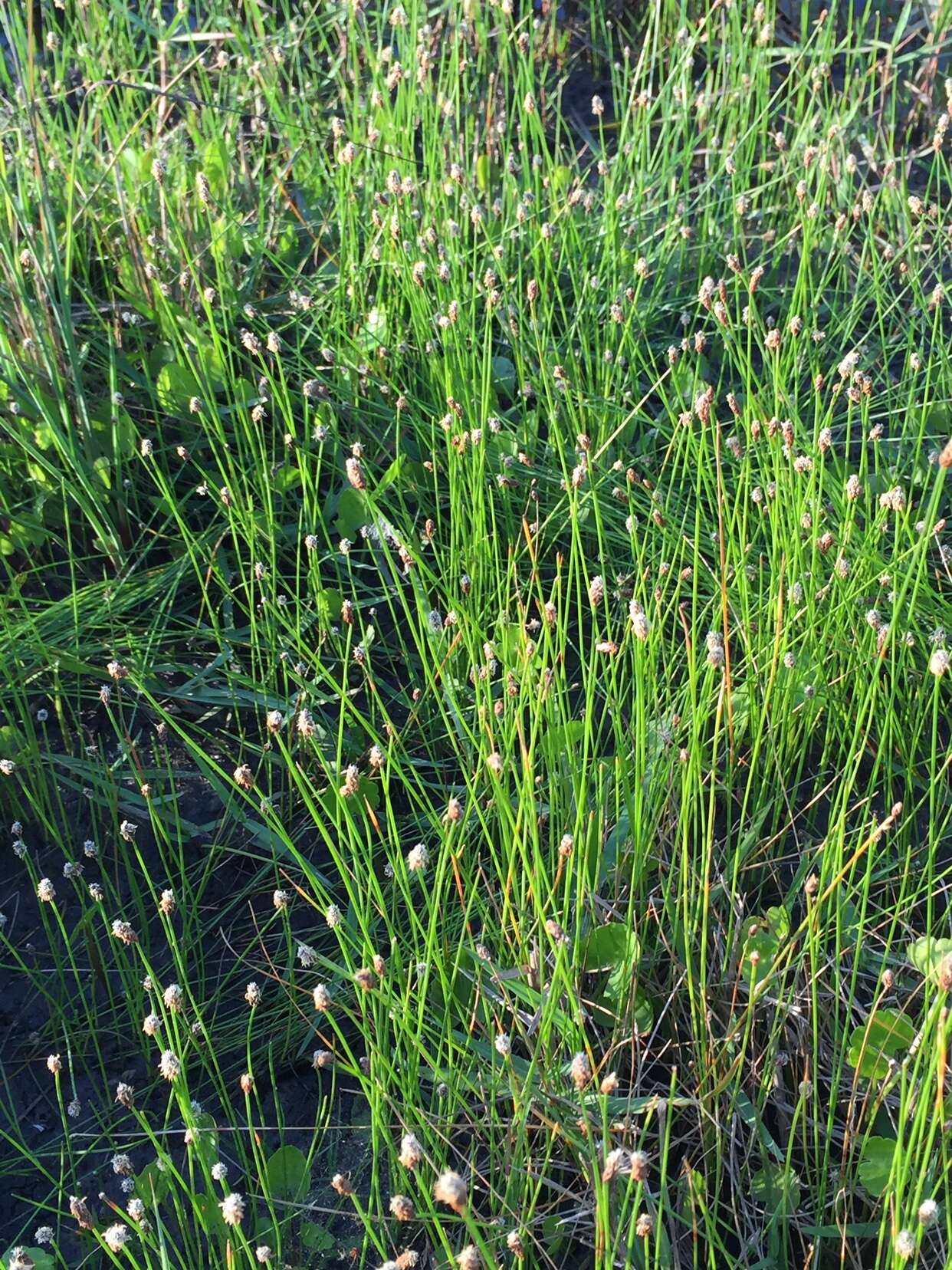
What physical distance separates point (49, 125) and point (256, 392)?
871 mm

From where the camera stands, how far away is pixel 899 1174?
117cm

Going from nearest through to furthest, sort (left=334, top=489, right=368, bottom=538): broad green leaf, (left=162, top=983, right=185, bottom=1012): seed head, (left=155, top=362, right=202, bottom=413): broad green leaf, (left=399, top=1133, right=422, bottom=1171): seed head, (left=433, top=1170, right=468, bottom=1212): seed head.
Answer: (left=433, top=1170, right=468, bottom=1212): seed head < (left=399, top=1133, right=422, bottom=1171): seed head < (left=162, top=983, right=185, bottom=1012): seed head < (left=334, top=489, right=368, bottom=538): broad green leaf < (left=155, top=362, right=202, bottom=413): broad green leaf

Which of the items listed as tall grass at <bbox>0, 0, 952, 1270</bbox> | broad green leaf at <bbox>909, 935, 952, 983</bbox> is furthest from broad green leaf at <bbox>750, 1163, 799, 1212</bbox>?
broad green leaf at <bbox>909, 935, 952, 983</bbox>

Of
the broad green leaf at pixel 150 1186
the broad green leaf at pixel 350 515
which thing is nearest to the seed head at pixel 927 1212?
the broad green leaf at pixel 150 1186

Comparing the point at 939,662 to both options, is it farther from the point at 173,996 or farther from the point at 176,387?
the point at 176,387

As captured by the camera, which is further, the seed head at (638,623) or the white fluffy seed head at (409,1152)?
the seed head at (638,623)

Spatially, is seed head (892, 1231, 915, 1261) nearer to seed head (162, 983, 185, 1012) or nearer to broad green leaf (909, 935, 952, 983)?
broad green leaf (909, 935, 952, 983)

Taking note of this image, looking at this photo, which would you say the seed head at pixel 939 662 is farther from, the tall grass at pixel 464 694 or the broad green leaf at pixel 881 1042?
the broad green leaf at pixel 881 1042

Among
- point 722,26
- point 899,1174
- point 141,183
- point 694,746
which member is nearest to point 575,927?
point 694,746

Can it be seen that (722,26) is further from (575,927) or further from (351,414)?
(575,927)

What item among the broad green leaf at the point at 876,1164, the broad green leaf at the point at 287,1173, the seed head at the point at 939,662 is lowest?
the broad green leaf at the point at 287,1173

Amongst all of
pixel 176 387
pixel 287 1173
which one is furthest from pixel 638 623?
pixel 176 387

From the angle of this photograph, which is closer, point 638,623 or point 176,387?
point 638,623

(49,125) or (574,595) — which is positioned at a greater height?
(49,125)
